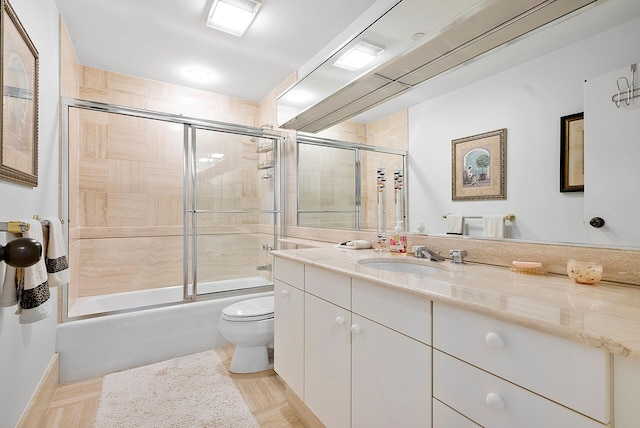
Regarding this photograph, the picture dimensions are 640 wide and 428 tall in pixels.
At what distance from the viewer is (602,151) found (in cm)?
99

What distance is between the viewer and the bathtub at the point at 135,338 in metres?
1.99

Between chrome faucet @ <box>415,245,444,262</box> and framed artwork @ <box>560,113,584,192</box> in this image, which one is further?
chrome faucet @ <box>415,245,444,262</box>

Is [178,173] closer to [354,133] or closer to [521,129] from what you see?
[354,133]

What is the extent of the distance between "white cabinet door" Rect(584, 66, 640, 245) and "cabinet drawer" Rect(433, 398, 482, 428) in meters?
0.74

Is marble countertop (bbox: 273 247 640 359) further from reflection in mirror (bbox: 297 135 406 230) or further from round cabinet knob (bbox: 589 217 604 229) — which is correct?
reflection in mirror (bbox: 297 135 406 230)

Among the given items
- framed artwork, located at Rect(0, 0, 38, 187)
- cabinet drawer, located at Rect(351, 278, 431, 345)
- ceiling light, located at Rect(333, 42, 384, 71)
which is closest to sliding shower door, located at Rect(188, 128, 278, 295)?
ceiling light, located at Rect(333, 42, 384, 71)

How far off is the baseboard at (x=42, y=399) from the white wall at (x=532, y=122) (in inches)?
79.9

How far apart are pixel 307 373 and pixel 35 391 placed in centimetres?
131

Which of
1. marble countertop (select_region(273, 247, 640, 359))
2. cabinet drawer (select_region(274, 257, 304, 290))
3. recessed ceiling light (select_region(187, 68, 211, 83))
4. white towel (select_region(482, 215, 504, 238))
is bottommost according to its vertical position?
cabinet drawer (select_region(274, 257, 304, 290))

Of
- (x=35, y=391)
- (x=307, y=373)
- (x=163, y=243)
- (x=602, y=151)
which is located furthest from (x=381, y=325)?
(x=163, y=243)

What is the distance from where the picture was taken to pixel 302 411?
5.13 feet

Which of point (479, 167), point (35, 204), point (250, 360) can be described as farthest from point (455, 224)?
point (35, 204)

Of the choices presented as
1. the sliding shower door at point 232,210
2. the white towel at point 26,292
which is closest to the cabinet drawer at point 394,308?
the white towel at point 26,292

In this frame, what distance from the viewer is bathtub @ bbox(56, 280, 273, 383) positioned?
1989 mm
